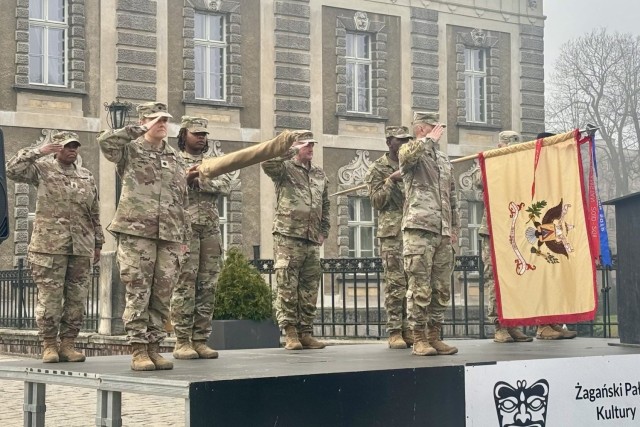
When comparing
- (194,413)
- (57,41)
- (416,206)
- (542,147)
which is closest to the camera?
(194,413)

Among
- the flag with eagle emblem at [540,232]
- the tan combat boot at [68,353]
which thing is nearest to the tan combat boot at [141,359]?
the tan combat boot at [68,353]

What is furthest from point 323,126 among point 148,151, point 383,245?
point 148,151

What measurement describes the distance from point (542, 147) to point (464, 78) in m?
20.4

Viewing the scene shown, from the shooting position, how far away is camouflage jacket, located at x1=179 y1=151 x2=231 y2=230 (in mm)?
10672

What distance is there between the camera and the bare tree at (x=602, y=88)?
1916 inches

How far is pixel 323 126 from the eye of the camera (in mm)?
28922

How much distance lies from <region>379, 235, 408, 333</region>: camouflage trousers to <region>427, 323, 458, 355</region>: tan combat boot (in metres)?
1.17

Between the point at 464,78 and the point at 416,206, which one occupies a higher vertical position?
the point at 464,78

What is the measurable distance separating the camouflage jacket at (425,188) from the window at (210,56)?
1698cm

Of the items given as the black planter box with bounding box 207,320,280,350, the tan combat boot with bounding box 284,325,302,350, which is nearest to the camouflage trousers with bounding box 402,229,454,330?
the tan combat boot with bounding box 284,325,302,350

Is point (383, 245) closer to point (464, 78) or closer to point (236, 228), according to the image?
point (236, 228)

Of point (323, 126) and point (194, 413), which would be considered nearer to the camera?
point (194, 413)

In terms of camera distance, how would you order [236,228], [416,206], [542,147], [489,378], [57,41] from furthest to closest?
[236,228] → [57,41] → [542,147] → [416,206] → [489,378]

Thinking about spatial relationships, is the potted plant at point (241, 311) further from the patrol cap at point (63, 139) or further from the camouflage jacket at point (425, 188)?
the camouflage jacket at point (425, 188)
